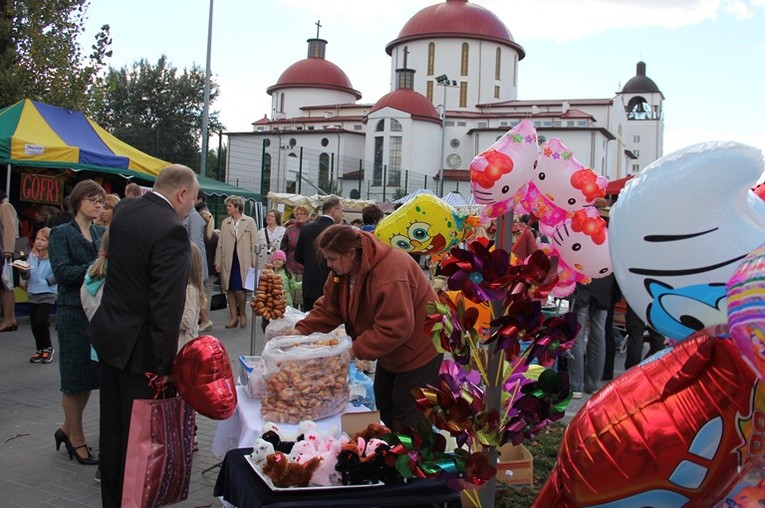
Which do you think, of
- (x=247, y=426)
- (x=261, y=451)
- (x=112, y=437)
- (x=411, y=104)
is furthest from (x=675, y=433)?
(x=411, y=104)

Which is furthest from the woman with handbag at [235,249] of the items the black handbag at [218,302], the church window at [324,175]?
the church window at [324,175]

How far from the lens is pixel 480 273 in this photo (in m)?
2.61

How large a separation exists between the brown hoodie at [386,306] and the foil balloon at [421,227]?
1.52 metres

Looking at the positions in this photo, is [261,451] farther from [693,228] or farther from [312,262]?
[312,262]

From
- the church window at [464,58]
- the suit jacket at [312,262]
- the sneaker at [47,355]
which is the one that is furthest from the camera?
the church window at [464,58]

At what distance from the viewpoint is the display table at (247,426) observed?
3.53 metres

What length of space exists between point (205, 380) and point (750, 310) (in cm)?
244

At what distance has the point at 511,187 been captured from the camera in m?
3.65

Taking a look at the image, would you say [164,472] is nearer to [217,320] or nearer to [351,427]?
[351,427]

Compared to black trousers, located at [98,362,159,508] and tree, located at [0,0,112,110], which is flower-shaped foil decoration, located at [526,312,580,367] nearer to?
black trousers, located at [98,362,159,508]

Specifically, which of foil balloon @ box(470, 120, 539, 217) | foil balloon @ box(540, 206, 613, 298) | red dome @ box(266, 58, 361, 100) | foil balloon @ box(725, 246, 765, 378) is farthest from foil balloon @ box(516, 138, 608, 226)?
red dome @ box(266, 58, 361, 100)

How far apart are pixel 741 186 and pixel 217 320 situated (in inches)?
397

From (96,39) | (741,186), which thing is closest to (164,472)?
(741,186)

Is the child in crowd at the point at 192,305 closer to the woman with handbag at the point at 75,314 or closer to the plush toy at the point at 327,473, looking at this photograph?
the woman with handbag at the point at 75,314
